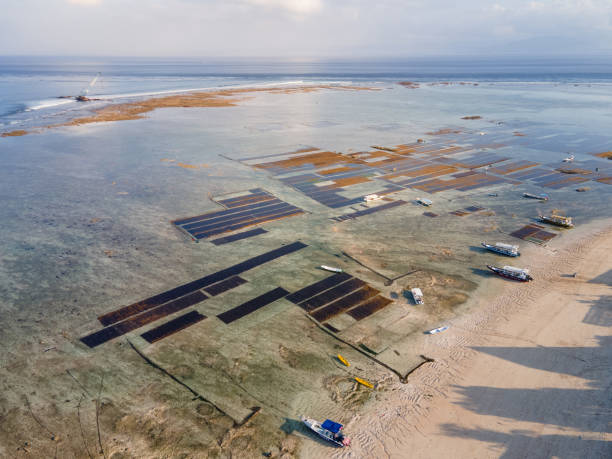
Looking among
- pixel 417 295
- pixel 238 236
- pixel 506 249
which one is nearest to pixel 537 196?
pixel 506 249

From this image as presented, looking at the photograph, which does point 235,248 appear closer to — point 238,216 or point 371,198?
point 238,216

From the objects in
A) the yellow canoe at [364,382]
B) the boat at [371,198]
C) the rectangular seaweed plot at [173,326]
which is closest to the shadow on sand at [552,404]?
the yellow canoe at [364,382]

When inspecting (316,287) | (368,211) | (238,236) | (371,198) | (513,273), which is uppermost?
(371,198)

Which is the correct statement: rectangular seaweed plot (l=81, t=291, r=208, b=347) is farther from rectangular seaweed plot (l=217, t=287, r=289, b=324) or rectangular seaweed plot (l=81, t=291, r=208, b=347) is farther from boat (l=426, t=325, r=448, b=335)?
boat (l=426, t=325, r=448, b=335)

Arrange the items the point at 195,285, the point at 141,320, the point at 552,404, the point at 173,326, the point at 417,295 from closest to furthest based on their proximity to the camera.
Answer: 1. the point at 552,404
2. the point at 173,326
3. the point at 141,320
4. the point at 417,295
5. the point at 195,285

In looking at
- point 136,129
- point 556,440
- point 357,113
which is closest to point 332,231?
point 556,440

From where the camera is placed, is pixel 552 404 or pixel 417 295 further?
pixel 417 295

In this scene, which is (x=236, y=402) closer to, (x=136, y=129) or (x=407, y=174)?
(x=407, y=174)
